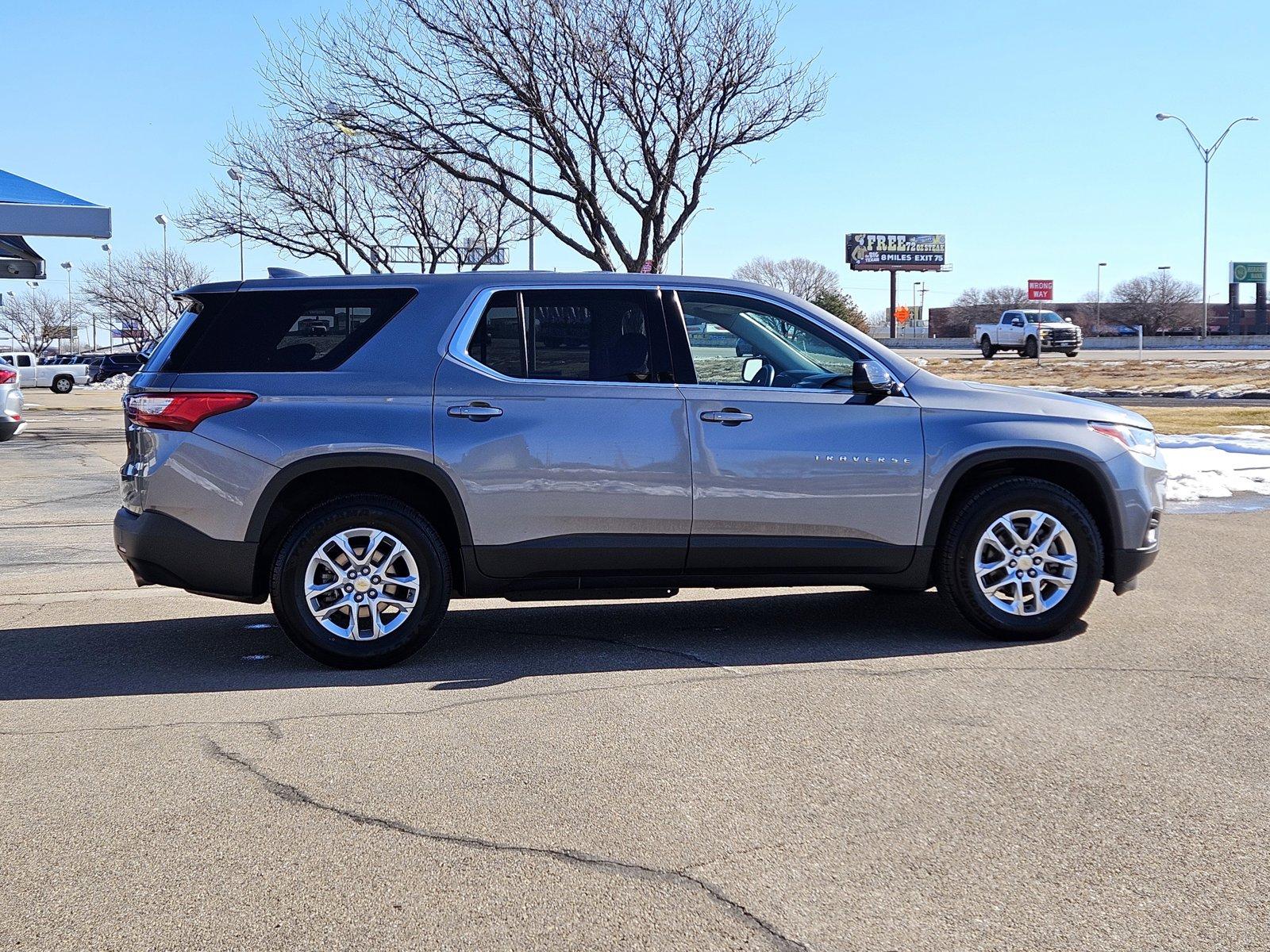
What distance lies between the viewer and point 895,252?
132 meters

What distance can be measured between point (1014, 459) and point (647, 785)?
3083 millimetres

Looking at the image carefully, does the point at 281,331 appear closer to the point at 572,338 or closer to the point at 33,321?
the point at 572,338

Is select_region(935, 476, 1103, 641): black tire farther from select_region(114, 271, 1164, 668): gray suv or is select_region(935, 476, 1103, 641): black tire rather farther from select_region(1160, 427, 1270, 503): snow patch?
select_region(1160, 427, 1270, 503): snow patch

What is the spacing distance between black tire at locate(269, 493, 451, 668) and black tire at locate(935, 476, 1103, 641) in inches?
97.3

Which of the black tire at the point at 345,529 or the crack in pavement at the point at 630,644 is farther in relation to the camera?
the crack in pavement at the point at 630,644

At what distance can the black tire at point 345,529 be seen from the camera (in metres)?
5.90

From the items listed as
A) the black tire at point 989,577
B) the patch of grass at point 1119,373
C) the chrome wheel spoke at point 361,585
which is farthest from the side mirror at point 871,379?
the patch of grass at point 1119,373

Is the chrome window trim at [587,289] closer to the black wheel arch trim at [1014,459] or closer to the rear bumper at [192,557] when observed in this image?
the black wheel arch trim at [1014,459]

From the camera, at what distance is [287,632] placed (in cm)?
597

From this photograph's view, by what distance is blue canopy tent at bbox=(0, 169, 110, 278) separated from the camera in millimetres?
22547

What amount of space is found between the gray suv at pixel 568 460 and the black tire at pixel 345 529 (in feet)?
0.04

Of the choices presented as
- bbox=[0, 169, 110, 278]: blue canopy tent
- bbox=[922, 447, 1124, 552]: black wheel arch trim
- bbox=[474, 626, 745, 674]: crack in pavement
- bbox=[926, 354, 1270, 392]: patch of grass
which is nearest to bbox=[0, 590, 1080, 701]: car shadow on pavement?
bbox=[474, 626, 745, 674]: crack in pavement

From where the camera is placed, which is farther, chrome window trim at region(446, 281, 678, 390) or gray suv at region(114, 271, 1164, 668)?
chrome window trim at region(446, 281, 678, 390)

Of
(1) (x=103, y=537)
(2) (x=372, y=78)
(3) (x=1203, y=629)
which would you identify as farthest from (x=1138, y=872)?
(2) (x=372, y=78)
